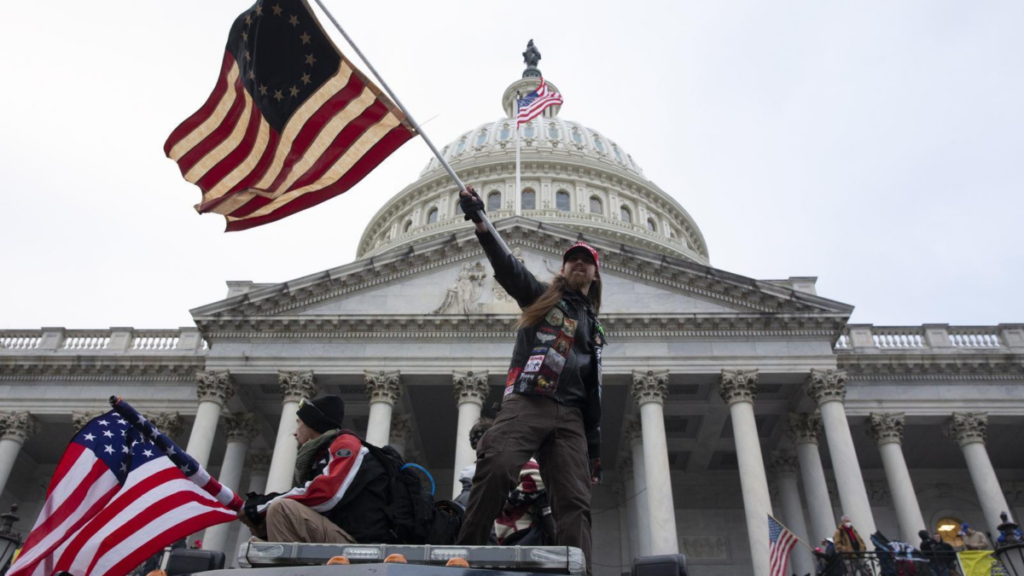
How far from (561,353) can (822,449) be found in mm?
29298

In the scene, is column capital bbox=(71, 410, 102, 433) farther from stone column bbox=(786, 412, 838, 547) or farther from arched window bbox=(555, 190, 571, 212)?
Answer: arched window bbox=(555, 190, 571, 212)

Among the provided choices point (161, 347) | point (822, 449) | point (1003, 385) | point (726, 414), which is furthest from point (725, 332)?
point (161, 347)

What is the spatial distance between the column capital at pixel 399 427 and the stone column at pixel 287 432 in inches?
121

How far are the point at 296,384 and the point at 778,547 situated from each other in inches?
603

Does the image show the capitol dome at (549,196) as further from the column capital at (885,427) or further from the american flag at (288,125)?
the american flag at (288,125)

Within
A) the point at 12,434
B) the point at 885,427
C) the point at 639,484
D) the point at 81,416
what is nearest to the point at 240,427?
the point at 81,416

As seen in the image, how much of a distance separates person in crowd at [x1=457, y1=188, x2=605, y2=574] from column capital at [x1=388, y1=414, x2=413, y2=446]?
2257 cm

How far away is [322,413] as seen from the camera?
5.41 metres

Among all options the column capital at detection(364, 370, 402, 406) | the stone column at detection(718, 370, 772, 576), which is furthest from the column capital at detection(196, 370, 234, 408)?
the stone column at detection(718, 370, 772, 576)

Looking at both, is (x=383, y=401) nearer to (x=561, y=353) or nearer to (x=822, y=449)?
(x=822, y=449)

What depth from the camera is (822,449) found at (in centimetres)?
3103

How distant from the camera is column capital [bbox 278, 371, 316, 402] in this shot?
2516cm

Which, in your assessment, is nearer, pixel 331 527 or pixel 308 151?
pixel 331 527

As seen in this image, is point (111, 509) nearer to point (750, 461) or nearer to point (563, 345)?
point (563, 345)
